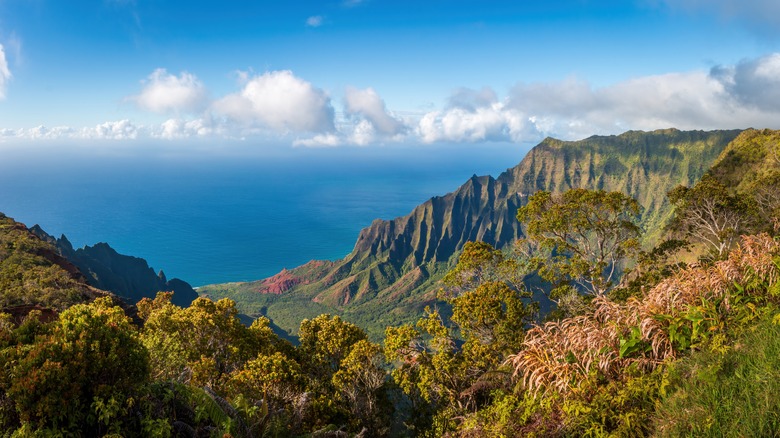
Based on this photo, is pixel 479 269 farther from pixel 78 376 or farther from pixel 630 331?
pixel 78 376

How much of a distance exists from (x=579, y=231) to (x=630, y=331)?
16.5 m

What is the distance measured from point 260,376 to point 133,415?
27.7 feet

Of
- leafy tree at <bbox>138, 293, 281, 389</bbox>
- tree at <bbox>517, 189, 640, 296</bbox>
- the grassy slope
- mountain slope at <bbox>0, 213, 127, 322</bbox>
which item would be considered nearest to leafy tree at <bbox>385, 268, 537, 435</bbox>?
tree at <bbox>517, 189, 640, 296</bbox>

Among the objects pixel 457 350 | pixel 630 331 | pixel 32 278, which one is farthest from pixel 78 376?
pixel 32 278

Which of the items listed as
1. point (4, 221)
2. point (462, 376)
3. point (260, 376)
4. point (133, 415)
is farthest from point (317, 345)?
point (4, 221)

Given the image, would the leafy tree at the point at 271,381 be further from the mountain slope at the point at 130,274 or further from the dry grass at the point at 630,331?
the mountain slope at the point at 130,274

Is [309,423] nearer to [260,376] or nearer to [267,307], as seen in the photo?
[260,376]

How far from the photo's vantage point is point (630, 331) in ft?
26.5

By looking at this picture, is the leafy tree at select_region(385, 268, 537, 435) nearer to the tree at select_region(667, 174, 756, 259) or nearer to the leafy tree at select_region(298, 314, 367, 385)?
the leafy tree at select_region(298, 314, 367, 385)

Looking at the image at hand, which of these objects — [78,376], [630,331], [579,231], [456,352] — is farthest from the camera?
[579,231]

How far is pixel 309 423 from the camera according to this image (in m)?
14.7

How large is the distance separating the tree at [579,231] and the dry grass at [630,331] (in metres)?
13.1

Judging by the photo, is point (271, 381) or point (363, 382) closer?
point (271, 381)

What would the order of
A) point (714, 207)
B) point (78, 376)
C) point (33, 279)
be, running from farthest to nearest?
point (33, 279), point (714, 207), point (78, 376)
